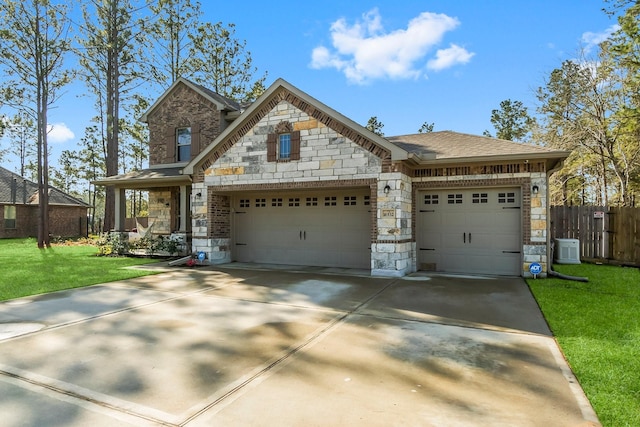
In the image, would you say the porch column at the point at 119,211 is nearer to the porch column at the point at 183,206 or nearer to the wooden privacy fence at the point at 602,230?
the porch column at the point at 183,206

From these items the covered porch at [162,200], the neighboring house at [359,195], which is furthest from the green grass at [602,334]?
the covered porch at [162,200]

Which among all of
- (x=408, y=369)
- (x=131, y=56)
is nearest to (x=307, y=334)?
(x=408, y=369)

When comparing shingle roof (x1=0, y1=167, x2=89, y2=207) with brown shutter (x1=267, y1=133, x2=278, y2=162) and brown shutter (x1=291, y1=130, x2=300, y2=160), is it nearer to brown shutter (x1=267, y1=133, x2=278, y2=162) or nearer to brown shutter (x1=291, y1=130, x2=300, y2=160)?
brown shutter (x1=267, y1=133, x2=278, y2=162)

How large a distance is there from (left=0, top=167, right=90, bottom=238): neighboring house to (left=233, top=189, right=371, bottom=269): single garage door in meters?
20.1

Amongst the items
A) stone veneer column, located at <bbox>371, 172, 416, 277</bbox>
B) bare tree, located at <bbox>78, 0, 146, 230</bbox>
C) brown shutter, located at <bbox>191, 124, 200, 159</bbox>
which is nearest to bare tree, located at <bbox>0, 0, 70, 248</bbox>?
bare tree, located at <bbox>78, 0, 146, 230</bbox>

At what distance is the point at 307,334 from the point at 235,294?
2934 millimetres

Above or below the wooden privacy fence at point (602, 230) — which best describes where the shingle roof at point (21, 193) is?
above

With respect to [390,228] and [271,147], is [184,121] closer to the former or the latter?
[271,147]

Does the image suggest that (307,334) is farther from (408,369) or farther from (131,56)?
(131,56)

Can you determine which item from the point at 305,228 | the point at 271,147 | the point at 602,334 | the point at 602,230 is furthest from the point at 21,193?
the point at 602,230

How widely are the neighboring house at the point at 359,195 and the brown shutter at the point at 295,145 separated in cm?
3

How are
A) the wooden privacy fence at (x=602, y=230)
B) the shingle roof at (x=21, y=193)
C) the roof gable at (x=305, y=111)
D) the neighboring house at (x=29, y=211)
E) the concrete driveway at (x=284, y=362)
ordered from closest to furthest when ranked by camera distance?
1. the concrete driveway at (x=284, y=362)
2. the roof gable at (x=305, y=111)
3. the wooden privacy fence at (x=602, y=230)
4. the neighboring house at (x=29, y=211)
5. the shingle roof at (x=21, y=193)

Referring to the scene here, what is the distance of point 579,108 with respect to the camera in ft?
57.9

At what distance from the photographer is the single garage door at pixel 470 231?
9.48m
